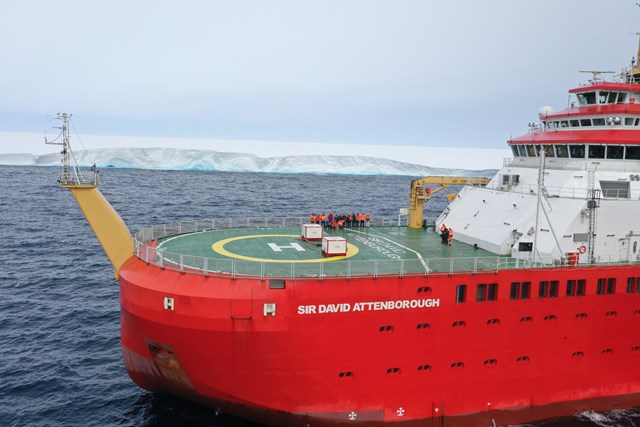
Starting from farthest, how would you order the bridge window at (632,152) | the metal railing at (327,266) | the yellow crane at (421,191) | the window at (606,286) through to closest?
the yellow crane at (421,191)
the bridge window at (632,152)
the window at (606,286)
the metal railing at (327,266)

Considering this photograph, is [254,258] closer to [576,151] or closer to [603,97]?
[576,151]

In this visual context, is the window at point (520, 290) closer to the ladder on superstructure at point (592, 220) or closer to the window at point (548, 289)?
the window at point (548, 289)

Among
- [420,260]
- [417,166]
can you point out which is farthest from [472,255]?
[417,166]

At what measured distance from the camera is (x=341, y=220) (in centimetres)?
2806

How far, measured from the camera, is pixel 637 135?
915 inches

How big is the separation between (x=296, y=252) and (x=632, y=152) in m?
15.9

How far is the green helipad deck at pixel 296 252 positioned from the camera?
1841 cm

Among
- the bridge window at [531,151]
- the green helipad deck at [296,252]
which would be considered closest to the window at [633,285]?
the green helipad deck at [296,252]

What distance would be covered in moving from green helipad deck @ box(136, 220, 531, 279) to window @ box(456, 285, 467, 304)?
2.12ft

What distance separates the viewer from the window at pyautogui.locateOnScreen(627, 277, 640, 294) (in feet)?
68.4

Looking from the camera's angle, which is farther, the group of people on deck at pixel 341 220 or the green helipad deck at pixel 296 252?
the group of people on deck at pixel 341 220

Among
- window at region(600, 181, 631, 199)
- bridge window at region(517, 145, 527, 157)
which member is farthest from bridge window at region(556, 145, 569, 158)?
window at region(600, 181, 631, 199)

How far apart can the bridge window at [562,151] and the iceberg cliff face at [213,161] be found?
13441cm

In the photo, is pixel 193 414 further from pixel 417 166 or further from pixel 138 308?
pixel 417 166
